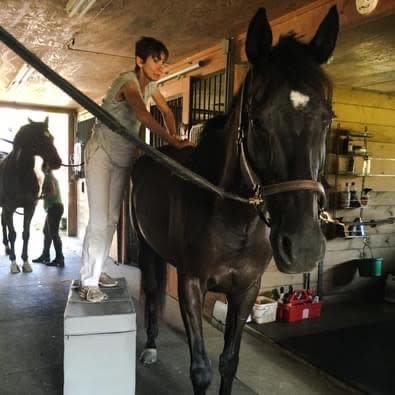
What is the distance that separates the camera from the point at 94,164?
6.31 ft

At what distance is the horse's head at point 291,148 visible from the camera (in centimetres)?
101

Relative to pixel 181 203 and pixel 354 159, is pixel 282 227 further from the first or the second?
pixel 354 159

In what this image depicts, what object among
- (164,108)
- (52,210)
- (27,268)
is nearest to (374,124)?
(164,108)

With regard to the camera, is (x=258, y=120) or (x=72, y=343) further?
(x=72, y=343)

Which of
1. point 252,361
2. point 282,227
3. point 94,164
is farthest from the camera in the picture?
point 252,361

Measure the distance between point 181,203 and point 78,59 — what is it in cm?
268

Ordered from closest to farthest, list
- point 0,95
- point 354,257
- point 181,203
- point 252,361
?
point 181,203 < point 252,361 < point 354,257 < point 0,95

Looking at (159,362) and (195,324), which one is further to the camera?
(159,362)

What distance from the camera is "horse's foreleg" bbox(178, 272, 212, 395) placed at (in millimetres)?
1569

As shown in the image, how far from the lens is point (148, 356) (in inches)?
95.1

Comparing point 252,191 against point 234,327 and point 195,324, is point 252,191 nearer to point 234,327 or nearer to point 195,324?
point 195,324

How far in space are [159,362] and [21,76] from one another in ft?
11.9

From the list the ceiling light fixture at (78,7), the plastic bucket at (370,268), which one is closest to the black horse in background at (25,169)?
the ceiling light fixture at (78,7)

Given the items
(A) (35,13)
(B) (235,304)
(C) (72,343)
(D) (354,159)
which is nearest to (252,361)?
(B) (235,304)
